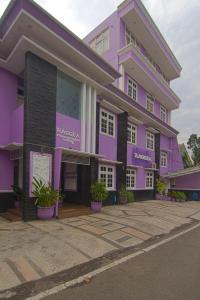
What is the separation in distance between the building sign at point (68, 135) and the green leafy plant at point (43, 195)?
2452 mm

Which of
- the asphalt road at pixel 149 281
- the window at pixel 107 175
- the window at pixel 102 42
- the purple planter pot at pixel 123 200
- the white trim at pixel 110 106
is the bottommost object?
the asphalt road at pixel 149 281

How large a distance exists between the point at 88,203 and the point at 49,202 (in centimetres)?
367

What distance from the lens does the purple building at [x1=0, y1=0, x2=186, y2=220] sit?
9.73 m

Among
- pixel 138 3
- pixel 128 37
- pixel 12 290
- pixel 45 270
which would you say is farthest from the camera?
pixel 128 37

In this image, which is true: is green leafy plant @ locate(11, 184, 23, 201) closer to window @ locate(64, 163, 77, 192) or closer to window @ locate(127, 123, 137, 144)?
window @ locate(64, 163, 77, 192)

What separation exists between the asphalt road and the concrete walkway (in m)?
0.94

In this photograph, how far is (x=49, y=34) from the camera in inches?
385

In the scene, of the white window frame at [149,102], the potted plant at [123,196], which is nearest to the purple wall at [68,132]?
the potted plant at [123,196]

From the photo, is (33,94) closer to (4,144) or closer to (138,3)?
(4,144)

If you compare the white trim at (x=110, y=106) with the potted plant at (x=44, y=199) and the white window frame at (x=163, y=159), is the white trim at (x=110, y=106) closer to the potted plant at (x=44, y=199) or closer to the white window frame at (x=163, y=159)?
the potted plant at (x=44, y=199)

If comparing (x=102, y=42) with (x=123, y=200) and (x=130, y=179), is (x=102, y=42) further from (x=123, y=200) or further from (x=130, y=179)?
(x=123, y=200)

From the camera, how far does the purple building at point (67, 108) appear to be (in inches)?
383

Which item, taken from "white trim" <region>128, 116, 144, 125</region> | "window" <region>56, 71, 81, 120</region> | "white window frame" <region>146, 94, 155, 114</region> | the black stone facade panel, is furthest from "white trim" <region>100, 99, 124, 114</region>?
"white window frame" <region>146, 94, 155, 114</region>

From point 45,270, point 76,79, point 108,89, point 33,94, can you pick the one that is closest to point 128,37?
point 108,89
